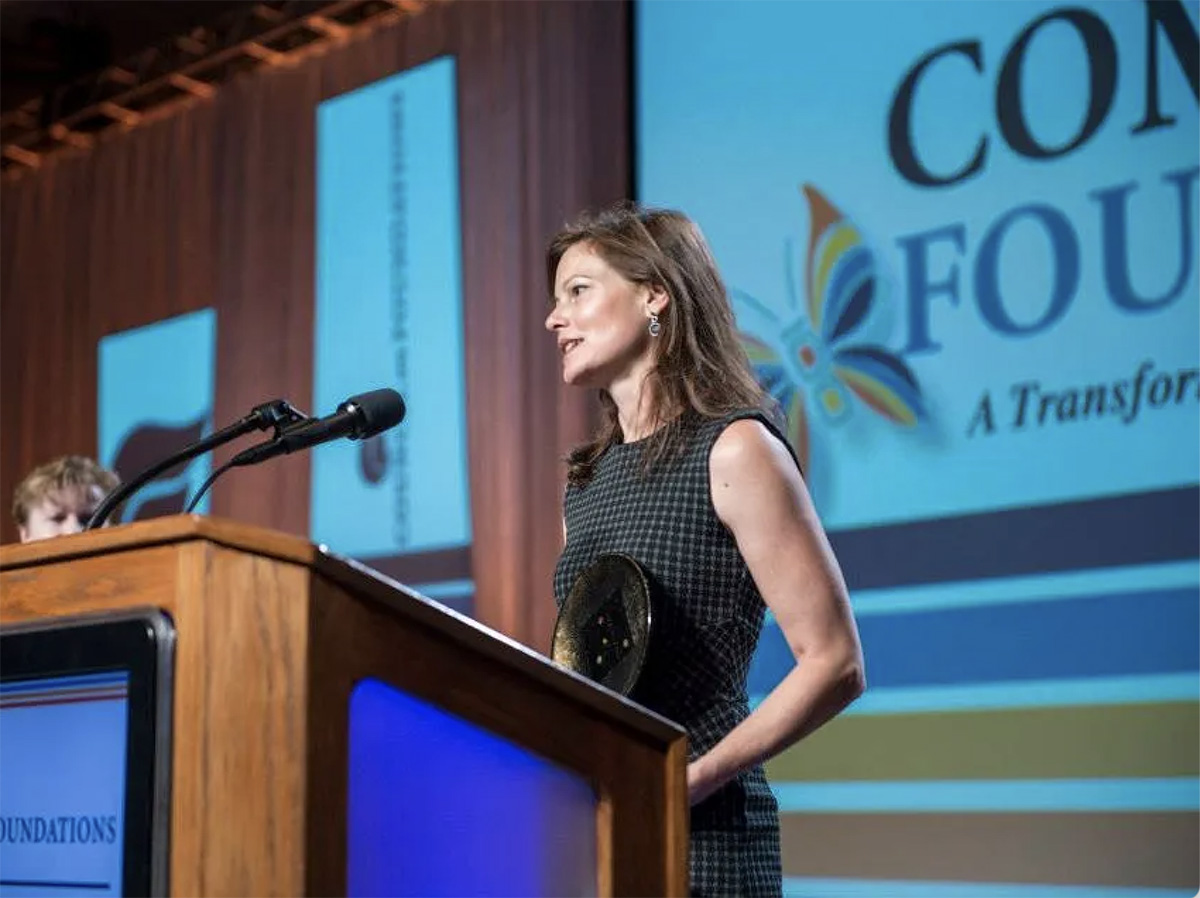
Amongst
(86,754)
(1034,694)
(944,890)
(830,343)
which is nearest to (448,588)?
(830,343)

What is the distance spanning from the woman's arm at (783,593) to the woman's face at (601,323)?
190 mm

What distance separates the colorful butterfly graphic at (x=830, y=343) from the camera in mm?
3938

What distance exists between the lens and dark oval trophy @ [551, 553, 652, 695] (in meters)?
1.64

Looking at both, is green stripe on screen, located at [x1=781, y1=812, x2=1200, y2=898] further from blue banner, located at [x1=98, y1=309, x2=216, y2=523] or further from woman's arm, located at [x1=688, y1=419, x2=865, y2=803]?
blue banner, located at [x1=98, y1=309, x2=216, y2=523]

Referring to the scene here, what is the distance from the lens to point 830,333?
405 cm

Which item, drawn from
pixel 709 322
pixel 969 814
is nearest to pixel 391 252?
pixel 969 814

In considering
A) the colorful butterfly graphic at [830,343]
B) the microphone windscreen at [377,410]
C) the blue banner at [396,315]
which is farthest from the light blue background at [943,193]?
the microphone windscreen at [377,410]

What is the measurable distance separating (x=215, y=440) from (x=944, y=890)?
8.57 ft

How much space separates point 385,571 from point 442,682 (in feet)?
13.1

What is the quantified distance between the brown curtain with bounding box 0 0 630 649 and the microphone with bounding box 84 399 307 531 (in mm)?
2274

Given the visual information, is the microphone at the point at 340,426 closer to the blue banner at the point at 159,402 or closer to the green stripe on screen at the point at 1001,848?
the green stripe on screen at the point at 1001,848

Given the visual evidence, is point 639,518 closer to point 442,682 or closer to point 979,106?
point 442,682

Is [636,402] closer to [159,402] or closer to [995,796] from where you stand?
[995,796]

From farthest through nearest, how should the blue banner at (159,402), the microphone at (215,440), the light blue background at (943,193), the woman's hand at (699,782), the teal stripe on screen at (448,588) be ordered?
the blue banner at (159,402), the teal stripe on screen at (448,588), the light blue background at (943,193), the microphone at (215,440), the woman's hand at (699,782)
